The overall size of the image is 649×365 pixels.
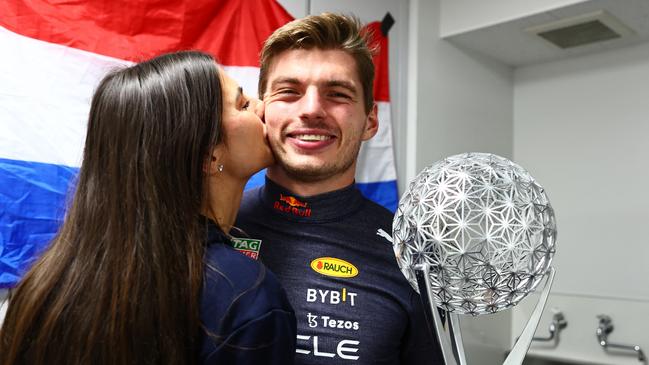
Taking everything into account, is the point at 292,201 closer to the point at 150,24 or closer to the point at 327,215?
the point at 327,215

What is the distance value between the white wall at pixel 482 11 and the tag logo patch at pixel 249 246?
4.47 ft

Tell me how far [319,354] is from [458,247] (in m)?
0.43

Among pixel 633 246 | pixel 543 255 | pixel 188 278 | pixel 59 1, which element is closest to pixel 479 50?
pixel 633 246

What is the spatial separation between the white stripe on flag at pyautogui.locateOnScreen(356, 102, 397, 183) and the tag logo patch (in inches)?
34.0

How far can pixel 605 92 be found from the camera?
2246mm

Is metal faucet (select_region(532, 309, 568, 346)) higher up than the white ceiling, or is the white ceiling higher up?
the white ceiling

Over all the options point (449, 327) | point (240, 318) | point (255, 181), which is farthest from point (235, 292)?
point (255, 181)

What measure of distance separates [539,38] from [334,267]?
4.97 ft

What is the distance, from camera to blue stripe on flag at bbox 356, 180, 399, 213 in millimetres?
1906

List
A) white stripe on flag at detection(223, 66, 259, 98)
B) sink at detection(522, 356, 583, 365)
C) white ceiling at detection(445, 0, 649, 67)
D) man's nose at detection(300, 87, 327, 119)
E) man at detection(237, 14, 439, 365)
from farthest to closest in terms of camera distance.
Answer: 1. sink at detection(522, 356, 583, 365)
2. white ceiling at detection(445, 0, 649, 67)
3. white stripe on flag at detection(223, 66, 259, 98)
4. man's nose at detection(300, 87, 327, 119)
5. man at detection(237, 14, 439, 365)

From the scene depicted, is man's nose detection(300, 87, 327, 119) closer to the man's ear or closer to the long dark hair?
the man's ear

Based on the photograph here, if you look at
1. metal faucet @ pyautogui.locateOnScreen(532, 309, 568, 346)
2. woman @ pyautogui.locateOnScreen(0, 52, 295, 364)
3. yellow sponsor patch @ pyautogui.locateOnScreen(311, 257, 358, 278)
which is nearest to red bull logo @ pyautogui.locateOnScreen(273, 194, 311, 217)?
yellow sponsor patch @ pyautogui.locateOnScreen(311, 257, 358, 278)

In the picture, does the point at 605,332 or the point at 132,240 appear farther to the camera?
the point at 605,332

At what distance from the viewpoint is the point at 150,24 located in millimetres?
1396
